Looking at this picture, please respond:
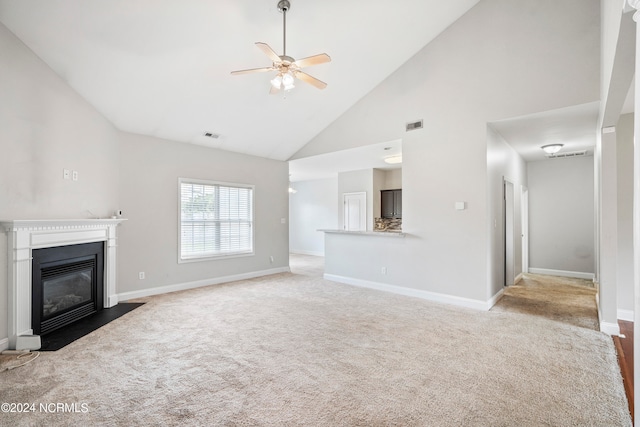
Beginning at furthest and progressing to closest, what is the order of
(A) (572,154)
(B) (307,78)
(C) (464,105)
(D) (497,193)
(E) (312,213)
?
(E) (312,213), (A) (572,154), (D) (497,193), (C) (464,105), (B) (307,78)

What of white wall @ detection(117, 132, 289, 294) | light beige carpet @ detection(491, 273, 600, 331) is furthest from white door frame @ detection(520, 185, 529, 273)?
white wall @ detection(117, 132, 289, 294)

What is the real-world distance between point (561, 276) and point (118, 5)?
8.67 metres

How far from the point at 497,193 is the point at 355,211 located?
4468 mm

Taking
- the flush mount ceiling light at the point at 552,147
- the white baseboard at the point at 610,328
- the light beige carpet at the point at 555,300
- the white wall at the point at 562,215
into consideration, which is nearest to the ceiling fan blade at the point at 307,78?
the light beige carpet at the point at 555,300

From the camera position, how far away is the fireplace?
3312 millimetres

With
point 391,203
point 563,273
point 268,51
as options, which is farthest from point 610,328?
point 391,203

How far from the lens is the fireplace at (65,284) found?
3.31 meters

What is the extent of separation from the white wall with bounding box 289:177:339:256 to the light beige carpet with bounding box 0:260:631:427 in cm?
609

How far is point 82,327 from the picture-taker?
360 cm

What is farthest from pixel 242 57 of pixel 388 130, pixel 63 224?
pixel 63 224

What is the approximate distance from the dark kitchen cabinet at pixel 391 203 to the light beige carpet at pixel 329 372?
442 centimetres

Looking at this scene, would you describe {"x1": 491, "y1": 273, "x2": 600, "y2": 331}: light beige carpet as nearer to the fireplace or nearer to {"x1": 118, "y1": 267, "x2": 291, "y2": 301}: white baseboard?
{"x1": 118, "y1": 267, "x2": 291, "y2": 301}: white baseboard

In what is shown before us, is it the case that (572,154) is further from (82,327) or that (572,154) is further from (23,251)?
(23,251)

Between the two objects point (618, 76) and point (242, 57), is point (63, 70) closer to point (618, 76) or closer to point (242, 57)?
point (242, 57)
